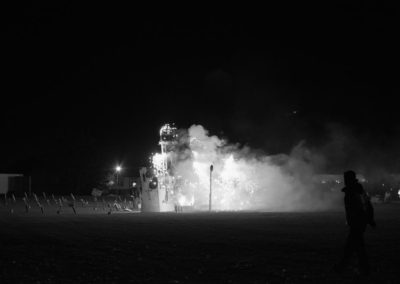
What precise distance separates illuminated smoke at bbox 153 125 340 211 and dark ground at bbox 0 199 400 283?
25.6 metres

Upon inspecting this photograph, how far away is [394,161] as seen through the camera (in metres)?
72.1

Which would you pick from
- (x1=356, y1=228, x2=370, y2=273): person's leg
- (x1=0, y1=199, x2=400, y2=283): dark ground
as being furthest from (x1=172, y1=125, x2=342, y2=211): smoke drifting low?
(x1=356, y1=228, x2=370, y2=273): person's leg

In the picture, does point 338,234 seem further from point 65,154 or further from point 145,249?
point 65,154

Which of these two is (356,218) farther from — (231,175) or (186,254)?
(231,175)

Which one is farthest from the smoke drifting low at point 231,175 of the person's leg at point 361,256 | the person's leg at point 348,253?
the person's leg at point 361,256

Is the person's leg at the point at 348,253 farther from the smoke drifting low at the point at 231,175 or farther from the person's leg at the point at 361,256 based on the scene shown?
the smoke drifting low at the point at 231,175

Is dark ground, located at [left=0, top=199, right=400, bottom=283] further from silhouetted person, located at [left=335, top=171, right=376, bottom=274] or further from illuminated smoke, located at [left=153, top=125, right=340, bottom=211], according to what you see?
illuminated smoke, located at [left=153, top=125, right=340, bottom=211]

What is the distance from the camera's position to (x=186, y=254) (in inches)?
602

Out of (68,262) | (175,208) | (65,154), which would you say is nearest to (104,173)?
(65,154)

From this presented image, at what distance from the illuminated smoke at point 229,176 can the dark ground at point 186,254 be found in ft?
84.1

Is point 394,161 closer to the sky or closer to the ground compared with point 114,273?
closer to the sky

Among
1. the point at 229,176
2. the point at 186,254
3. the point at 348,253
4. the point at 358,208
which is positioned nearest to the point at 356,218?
the point at 358,208

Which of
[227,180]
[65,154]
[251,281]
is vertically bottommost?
[251,281]

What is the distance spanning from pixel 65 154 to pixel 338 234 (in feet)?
272
